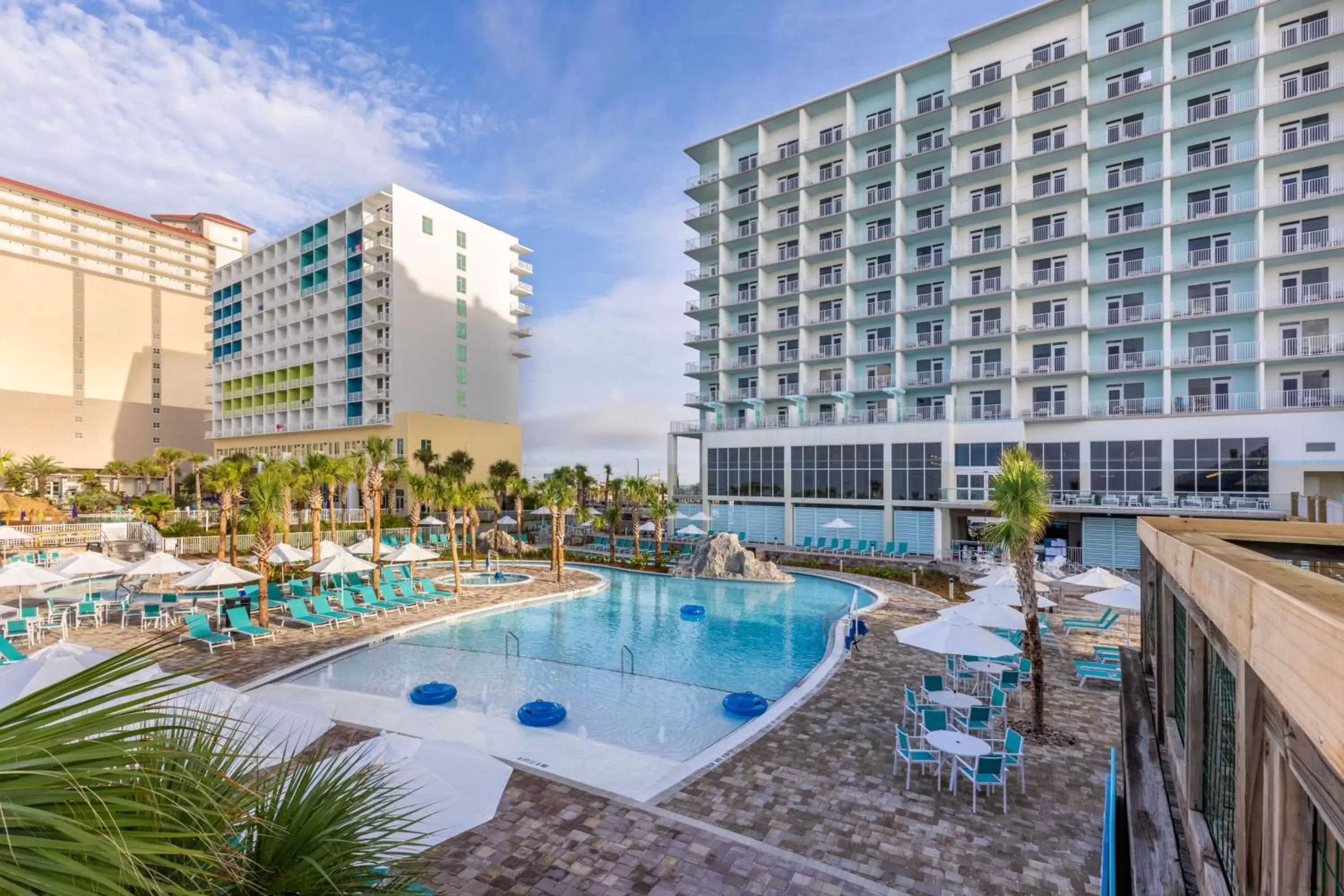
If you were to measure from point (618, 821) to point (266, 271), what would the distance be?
7442 cm

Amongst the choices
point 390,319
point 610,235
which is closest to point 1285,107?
point 610,235

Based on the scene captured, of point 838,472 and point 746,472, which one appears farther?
point 746,472

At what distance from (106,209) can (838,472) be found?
101440mm

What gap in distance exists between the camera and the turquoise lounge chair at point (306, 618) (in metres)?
18.8

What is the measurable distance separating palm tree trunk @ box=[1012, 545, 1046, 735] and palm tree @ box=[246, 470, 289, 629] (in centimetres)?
1933

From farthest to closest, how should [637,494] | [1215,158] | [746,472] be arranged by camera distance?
[746,472], [637,494], [1215,158]

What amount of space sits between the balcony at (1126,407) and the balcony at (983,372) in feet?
15.2

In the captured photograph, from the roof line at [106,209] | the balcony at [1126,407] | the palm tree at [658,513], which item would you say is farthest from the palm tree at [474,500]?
the roof line at [106,209]

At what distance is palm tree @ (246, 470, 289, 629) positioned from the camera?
1805cm

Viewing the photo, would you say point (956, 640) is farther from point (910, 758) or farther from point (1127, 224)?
point (1127, 224)

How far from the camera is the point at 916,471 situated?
1427 inches

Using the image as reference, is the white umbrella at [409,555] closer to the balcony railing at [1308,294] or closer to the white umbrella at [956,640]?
the white umbrella at [956,640]

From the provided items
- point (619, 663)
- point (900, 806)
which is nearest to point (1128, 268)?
point (619, 663)

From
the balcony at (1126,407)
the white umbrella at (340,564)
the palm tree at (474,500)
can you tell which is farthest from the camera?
the balcony at (1126,407)
